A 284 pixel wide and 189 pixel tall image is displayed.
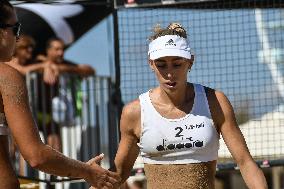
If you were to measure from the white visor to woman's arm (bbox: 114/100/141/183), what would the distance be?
14.8 inches

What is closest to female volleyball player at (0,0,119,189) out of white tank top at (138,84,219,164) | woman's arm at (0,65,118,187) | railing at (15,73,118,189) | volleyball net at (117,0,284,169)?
woman's arm at (0,65,118,187)

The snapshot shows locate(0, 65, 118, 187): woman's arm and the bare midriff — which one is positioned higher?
locate(0, 65, 118, 187): woman's arm

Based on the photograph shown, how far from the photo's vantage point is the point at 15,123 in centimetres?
405

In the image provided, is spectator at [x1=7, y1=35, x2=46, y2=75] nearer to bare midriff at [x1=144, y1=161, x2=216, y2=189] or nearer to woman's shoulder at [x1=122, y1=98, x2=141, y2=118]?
woman's shoulder at [x1=122, y1=98, x2=141, y2=118]

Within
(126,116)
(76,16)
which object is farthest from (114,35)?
(126,116)

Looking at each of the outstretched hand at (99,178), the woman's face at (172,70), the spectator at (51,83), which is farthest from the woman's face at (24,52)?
the outstretched hand at (99,178)

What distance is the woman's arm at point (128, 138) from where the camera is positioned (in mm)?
5629

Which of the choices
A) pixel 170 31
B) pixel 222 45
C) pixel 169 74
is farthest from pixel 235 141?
pixel 222 45

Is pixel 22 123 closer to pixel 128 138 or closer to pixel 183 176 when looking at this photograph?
pixel 128 138

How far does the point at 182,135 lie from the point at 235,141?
35 cm

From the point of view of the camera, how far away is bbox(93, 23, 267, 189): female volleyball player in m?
5.48

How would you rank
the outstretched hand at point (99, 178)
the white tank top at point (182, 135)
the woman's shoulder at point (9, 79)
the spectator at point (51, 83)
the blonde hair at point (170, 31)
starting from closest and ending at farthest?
the woman's shoulder at point (9, 79), the outstretched hand at point (99, 178), the white tank top at point (182, 135), the blonde hair at point (170, 31), the spectator at point (51, 83)

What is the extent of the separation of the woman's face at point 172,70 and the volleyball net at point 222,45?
6.35ft

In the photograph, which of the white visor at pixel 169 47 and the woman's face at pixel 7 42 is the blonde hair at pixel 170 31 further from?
the woman's face at pixel 7 42
